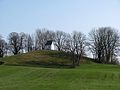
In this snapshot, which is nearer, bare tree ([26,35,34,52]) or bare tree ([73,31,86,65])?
bare tree ([73,31,86,65])

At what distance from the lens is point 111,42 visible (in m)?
92.9

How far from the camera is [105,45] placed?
9281cm

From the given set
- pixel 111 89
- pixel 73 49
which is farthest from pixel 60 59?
pixel 111 89

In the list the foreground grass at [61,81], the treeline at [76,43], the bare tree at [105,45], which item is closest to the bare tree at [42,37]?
the treeline at [76,43]

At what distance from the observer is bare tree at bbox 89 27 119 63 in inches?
3629

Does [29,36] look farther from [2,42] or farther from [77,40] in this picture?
[77,40]

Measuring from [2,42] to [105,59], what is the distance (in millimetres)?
45670

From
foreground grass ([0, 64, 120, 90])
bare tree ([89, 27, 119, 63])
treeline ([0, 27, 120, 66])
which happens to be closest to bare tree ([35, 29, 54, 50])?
treeline ([0, 27, 120, 66])

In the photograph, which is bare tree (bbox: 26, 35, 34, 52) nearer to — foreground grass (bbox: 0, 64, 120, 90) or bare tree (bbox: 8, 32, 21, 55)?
bare tree (bbox: 8, 32, 21, 55)

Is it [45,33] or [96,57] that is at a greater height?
[45,33]

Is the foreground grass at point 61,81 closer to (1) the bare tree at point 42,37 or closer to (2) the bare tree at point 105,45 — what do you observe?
(2) the bare tree at point 105,45

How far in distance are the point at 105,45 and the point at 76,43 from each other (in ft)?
40.1

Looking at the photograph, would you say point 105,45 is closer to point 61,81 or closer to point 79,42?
point 79,42

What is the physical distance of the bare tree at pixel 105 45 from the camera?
92.2 m
